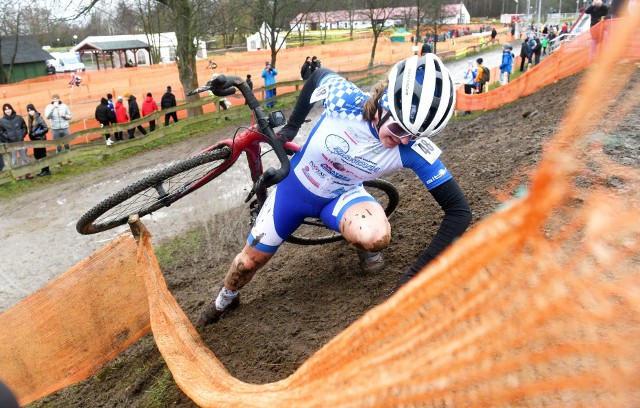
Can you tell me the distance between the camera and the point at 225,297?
16.3ft

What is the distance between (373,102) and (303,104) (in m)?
1.00

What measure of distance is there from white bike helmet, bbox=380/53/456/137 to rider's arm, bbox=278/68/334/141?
1.23 m

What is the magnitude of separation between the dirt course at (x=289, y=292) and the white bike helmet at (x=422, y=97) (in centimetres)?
169

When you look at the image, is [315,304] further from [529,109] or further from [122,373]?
[529,109]

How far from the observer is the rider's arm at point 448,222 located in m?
3.32

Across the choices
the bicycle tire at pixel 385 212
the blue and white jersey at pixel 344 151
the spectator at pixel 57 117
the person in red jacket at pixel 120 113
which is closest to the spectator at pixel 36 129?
the spectator at pixel 57 117

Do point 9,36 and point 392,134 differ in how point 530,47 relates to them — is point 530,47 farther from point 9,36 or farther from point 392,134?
point 9,36

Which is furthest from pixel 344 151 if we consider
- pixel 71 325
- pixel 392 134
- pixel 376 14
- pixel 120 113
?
pixel 376 14

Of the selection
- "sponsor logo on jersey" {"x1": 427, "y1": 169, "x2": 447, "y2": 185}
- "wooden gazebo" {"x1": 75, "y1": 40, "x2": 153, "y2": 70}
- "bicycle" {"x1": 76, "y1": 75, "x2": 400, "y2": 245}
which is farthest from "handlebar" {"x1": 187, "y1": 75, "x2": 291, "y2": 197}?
"wooden gazebo" {"x1": 75, "y1": 40, "x2": 153, "y2": 70}

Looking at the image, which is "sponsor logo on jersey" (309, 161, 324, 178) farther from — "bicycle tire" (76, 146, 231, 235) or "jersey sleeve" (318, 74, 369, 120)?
"bicycle tire" (76, 146, 231, 235)

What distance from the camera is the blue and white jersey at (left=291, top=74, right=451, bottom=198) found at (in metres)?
3.86

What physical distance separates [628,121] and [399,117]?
4490mm

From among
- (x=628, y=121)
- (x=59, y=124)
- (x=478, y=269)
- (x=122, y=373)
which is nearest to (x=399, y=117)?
(x=478, y=269)

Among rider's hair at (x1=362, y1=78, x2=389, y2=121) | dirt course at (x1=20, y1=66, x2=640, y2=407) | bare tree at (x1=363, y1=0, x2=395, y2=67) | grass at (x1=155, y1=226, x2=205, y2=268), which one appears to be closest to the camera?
rider's hair at (x1=362, y1=78, x2=389, y2=121)
